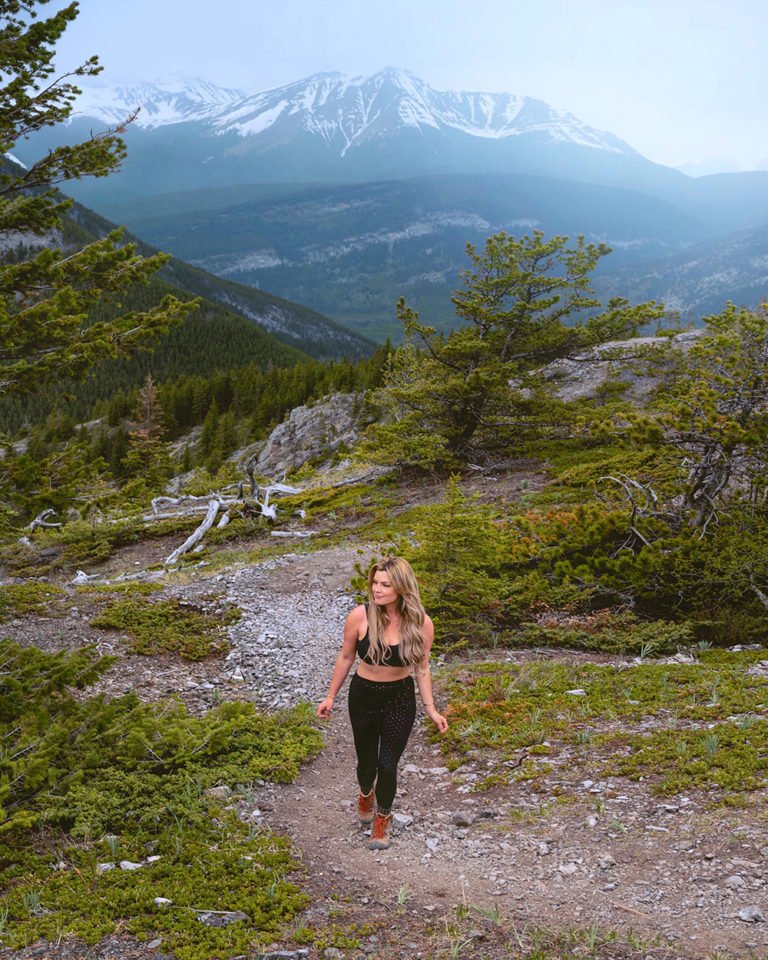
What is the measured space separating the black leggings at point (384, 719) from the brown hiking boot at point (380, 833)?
0.10m

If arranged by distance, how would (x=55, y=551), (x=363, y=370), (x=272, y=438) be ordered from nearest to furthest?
(x=55, y=551) < (x=272, y=438) < (x=363, y=370)

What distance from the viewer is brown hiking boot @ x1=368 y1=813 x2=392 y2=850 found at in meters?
5.39

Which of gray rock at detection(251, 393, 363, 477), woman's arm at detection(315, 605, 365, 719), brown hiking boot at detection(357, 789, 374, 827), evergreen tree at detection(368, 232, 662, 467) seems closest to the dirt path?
brown hiking boot at detection(357, 789, 374, 827)

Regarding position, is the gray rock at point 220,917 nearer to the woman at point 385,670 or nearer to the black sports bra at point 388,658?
the woman at point 385,670

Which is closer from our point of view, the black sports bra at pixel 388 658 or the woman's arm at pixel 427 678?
the black sports bra at pixel 388 658

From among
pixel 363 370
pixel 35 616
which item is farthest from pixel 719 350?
pixel 363 370

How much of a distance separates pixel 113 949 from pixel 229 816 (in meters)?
1.71

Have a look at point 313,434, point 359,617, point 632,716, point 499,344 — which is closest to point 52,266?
point 359,617

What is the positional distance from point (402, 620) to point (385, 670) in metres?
0.46

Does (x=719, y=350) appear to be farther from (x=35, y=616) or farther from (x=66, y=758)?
(x=35, y=616)

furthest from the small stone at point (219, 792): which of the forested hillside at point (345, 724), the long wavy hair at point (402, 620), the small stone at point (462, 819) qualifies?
the long wavy hair at point (402, 620)

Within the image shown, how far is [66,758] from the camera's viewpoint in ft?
19.9

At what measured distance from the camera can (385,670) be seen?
5320 millimetres

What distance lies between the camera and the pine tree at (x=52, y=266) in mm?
7262
